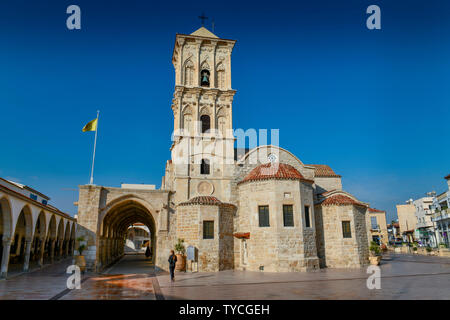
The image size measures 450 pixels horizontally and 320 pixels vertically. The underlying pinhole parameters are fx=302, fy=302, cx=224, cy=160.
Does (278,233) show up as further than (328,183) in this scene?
No

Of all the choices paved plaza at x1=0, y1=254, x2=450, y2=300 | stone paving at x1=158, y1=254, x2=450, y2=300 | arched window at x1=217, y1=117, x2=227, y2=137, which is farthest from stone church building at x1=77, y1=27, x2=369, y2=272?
stone paving at x1=158, y1=254, x2=450, y2=300

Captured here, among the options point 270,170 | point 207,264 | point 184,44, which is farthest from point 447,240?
point 184,44

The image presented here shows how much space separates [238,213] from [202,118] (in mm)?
9867

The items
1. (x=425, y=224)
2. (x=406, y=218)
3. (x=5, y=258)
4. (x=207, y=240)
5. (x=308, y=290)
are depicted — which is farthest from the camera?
(x=406, y=218)

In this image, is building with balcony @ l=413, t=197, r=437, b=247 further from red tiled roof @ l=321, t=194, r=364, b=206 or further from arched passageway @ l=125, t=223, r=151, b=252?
arched passageway @ l=125, t=223, r=151, b=252

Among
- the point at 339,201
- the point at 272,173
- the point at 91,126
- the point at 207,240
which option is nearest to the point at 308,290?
the point at 207,240

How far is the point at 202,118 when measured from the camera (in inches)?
1099

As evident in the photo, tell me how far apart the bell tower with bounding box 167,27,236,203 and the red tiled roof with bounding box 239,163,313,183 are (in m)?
2.13

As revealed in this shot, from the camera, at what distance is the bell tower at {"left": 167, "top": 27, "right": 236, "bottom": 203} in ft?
77.8

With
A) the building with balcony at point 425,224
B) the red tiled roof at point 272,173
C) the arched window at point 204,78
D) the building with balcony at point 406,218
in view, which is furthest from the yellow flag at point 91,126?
the building with balcony at point 406,218

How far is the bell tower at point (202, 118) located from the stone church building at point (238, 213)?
10cm

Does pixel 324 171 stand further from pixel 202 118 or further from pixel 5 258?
pixel 5 258

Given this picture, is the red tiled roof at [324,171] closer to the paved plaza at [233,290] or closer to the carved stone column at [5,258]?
the paved plaza at [233,290]
